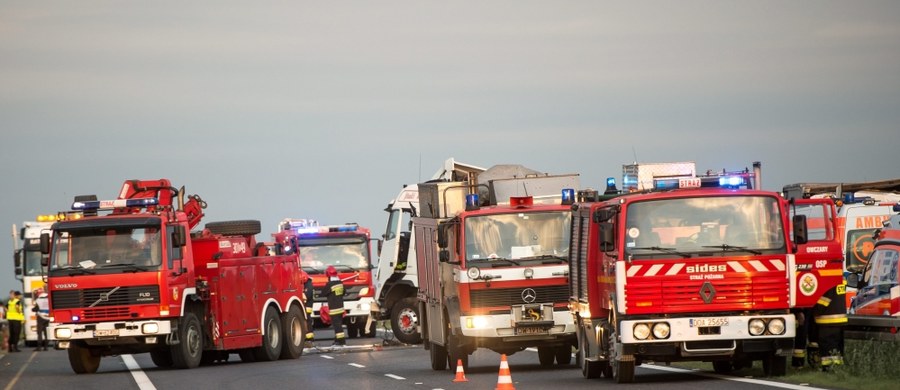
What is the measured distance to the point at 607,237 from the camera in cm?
1875

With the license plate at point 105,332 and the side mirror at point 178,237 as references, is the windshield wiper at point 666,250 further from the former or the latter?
the license plate at point 105,332

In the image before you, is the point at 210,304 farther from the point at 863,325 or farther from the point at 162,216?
the point at 863,325

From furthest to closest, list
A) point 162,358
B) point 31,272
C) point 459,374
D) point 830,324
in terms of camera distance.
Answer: point 31,272
point 162,358
point 459,374
point 830,324

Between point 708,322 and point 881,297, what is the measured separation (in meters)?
3.33

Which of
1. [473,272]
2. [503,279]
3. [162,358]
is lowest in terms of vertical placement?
[162,358]

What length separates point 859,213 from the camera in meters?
27.8

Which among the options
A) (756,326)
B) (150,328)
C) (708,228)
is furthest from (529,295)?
(150,328)

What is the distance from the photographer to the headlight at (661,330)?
18.5 m

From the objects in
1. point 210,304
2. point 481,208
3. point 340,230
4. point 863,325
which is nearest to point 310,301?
point 340,230

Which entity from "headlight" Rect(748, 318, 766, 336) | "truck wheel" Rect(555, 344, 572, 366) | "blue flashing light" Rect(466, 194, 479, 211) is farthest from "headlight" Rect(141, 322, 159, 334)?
"headlight" Rect(748, 318, 766, 336)

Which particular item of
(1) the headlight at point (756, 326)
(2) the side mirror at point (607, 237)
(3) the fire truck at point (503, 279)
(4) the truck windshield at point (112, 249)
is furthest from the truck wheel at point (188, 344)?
(1) the headlight at point (756, 326)

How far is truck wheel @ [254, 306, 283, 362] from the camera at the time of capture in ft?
105

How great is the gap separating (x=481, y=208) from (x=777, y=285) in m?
6.83

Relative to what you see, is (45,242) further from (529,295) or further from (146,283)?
(529,295)
